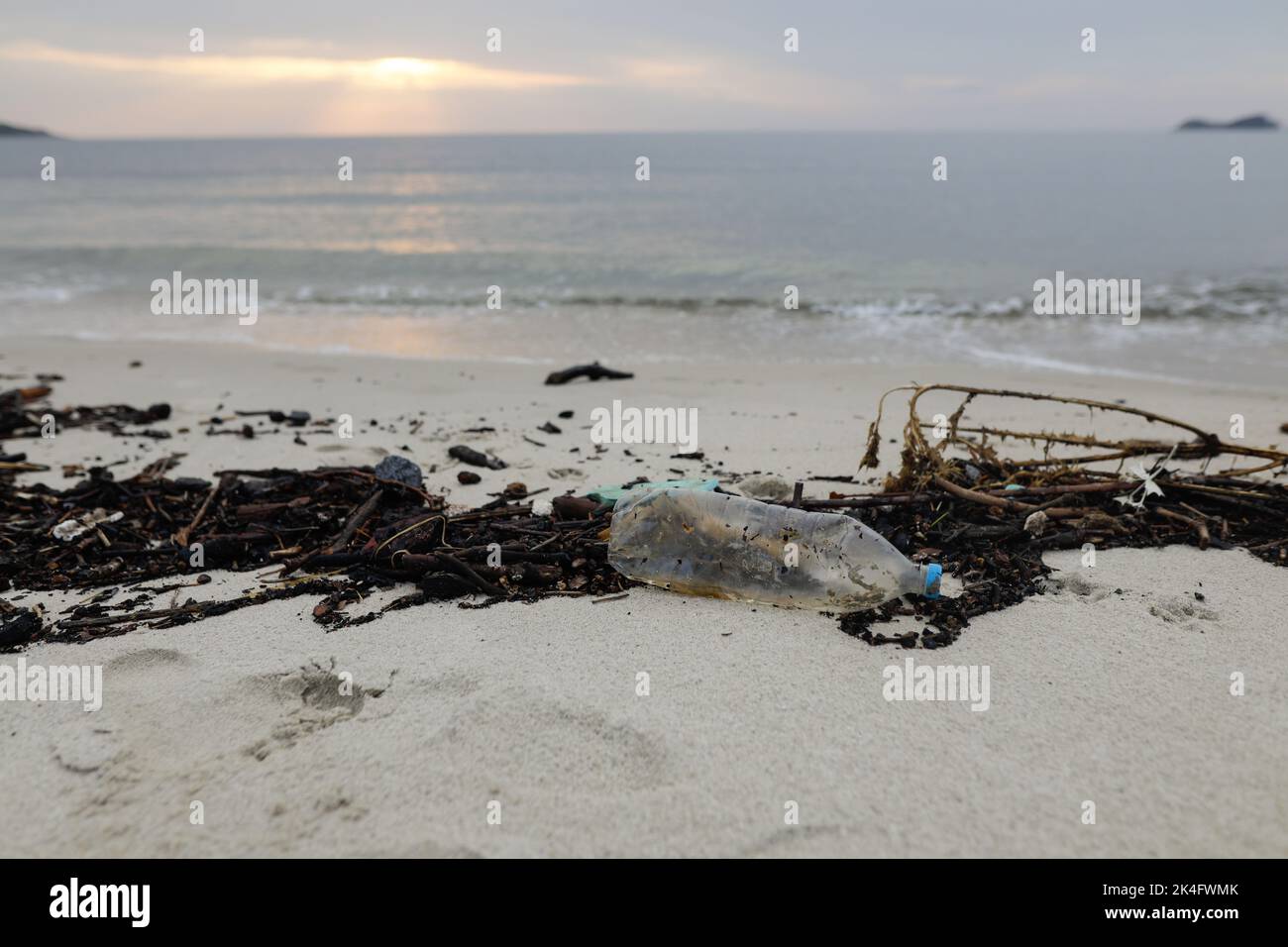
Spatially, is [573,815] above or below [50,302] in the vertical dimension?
below

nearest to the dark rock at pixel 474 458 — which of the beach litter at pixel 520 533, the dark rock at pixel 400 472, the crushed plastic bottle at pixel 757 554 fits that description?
the dark rock at pixel 400 472

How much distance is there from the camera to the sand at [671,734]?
1.99 meters

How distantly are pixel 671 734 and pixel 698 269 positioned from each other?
17654mm

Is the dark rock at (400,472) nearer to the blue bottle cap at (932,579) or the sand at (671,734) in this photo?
the sand at (671,734)

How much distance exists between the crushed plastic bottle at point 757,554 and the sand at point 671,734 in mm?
154

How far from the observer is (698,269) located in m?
19.0

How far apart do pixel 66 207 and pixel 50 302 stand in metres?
26.0

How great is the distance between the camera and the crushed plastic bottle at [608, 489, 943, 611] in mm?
3150

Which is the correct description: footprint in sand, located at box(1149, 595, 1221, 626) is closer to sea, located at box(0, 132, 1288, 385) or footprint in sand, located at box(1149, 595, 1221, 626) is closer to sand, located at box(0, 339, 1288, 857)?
sand, located at box(0, 339, 1288, 857)

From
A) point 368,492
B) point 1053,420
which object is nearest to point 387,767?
point 368,492

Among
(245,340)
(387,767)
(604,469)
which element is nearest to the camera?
(387,767)

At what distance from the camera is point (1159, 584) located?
3164 mm

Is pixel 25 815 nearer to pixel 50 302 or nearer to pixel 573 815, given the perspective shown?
pixel 573 815

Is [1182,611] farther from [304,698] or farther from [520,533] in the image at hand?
[304,698]
